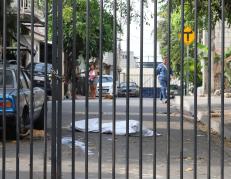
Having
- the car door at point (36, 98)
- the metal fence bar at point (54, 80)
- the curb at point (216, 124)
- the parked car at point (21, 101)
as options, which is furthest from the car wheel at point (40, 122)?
the metal fence bar at point (54, 80)

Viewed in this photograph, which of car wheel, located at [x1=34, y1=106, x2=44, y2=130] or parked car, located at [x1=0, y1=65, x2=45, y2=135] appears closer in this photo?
parked car, located at [x1=0, y1=65, x2=45, y2=135]

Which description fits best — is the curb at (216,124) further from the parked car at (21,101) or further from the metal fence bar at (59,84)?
the metal fence bar at (59,84)

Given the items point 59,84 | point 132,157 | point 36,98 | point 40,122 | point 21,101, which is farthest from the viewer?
point 40,122

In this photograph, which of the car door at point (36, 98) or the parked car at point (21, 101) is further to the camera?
the car door at point (36, 98)

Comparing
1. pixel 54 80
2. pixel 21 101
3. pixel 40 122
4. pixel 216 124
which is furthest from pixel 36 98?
pixel 54 80

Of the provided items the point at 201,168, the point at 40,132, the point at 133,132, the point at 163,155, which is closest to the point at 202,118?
the point at 133,132

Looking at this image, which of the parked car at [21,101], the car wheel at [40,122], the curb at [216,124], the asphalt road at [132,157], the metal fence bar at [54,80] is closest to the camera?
the metal fence bar at [54,80]

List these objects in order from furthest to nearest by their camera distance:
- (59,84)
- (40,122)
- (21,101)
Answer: (40,122), (21,101), (59,84)

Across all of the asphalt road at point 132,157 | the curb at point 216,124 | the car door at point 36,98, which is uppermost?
the car door at point 36,98

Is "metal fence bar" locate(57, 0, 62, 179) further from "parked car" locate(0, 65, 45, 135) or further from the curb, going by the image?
the curb

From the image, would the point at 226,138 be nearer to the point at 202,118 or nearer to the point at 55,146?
the point at 202,118

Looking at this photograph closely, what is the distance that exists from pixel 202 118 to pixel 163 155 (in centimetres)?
537

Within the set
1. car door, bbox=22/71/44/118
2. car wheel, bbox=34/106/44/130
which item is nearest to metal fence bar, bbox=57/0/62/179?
car door, bbox=22/71/44/118

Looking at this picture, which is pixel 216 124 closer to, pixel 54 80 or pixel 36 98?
pixel 36 98
